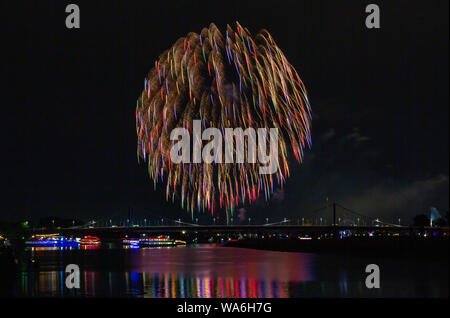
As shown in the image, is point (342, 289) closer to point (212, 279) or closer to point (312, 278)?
point (312, 278)

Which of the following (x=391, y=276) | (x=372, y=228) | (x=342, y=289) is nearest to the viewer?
(x=342, y=289)

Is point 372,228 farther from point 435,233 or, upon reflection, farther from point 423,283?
point 423,283
